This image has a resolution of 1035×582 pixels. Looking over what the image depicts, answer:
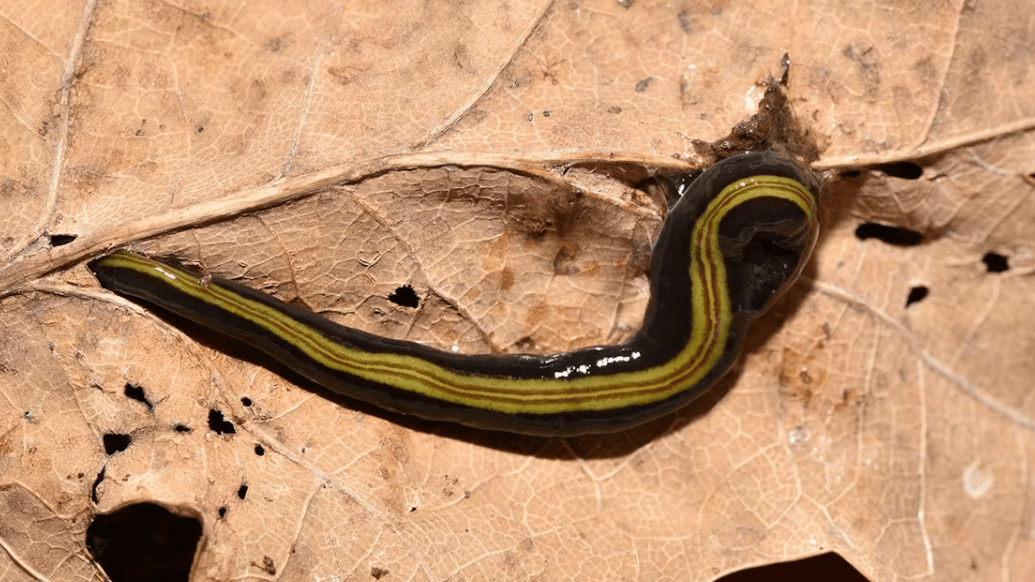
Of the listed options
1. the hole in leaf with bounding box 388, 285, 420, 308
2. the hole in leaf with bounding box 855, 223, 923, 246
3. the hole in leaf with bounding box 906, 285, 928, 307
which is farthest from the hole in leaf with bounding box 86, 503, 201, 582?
the hole in leaf with bounding box 906, 285, 928, 307

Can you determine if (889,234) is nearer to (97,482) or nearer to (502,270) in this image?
(502,270)

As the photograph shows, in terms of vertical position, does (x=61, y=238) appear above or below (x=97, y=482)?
above

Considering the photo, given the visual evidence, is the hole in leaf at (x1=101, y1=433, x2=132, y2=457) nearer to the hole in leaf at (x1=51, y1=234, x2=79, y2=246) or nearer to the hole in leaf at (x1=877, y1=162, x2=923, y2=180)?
the hole in leaf at (x1=51, y1=234, x2=79, y2=246)

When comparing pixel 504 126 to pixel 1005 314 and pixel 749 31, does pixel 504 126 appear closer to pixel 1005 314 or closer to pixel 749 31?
pixel 749 31

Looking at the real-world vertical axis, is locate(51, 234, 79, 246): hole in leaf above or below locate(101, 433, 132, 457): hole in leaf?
above

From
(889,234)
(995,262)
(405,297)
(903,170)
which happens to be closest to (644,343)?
(405,297)
